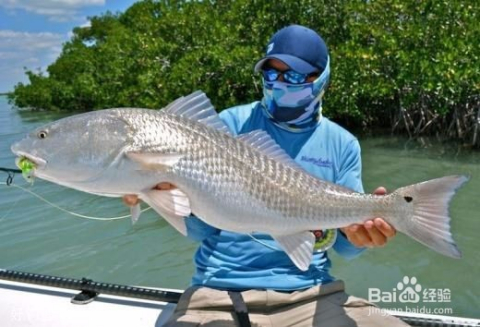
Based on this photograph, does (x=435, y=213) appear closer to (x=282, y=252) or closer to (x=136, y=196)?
(x=282, y=252)

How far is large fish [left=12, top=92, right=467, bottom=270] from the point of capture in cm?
187

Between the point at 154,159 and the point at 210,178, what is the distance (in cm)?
21

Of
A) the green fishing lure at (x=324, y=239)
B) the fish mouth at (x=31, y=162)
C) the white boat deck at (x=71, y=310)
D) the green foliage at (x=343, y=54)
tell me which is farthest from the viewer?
the green foliage at (x=343, y=54)

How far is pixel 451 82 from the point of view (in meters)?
11.3

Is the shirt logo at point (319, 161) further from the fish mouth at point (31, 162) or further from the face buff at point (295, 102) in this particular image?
the fish mouth at point (31, 162)

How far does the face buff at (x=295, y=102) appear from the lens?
2520 mm

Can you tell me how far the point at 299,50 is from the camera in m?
2.46

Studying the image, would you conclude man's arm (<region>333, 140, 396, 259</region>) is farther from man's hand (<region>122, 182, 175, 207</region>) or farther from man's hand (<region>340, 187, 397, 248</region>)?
man's hand (<region>122, 182, 175, 207</region>)

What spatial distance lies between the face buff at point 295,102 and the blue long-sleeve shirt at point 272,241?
4 centimetres

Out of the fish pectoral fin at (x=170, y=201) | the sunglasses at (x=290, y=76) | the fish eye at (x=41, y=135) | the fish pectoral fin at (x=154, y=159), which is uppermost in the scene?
the fish eye at (x=41, y=135)

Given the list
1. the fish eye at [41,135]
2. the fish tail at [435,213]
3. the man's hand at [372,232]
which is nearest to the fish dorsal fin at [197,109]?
the fish eye at [41,135]

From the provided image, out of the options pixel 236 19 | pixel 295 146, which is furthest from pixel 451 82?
pixel 295 146

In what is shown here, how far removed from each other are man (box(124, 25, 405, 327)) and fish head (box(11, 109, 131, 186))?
0.58m

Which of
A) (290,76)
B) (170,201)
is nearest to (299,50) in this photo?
(290,76)
